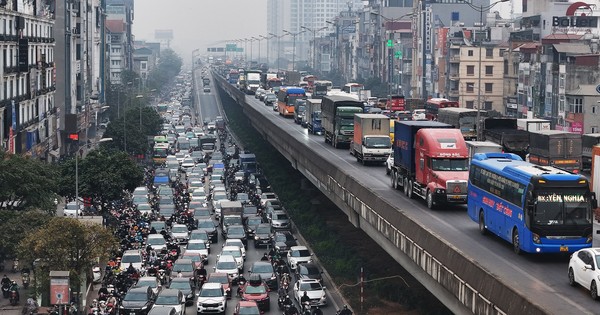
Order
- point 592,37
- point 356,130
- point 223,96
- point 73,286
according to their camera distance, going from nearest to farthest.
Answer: point 73,286, point 356,130, point 592,37, point 223,96

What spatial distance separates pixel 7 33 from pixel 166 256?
24006 millimetres

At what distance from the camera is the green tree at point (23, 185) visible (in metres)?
53.4

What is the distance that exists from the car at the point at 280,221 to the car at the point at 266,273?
14.7m

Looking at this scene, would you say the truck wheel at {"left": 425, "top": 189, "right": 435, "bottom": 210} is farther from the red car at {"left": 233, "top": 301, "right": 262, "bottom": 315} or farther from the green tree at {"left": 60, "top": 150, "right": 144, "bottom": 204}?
the green tree at {"left": 60, "top": 150, "right": 144, "bottom": 204}

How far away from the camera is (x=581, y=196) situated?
1208 inches

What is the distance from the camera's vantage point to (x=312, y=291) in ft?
147

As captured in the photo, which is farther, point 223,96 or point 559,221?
point 223,96

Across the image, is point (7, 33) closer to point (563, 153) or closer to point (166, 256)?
point (166, 256)

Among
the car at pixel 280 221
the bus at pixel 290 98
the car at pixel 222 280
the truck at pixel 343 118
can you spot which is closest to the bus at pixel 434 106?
the bus at pixel 290 98

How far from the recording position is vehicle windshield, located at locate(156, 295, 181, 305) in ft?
133

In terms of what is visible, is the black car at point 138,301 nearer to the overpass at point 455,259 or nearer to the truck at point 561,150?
the overpass at point 455,259

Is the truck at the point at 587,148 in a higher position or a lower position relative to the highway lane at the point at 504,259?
higher

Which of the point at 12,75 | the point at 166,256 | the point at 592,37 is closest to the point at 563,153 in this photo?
the point at 166,256

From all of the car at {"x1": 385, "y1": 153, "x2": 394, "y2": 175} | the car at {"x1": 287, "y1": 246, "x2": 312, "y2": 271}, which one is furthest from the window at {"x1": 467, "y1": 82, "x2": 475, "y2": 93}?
the car at {"x1": 385, "y1": 153, "x2": 394, "y2": 175}
